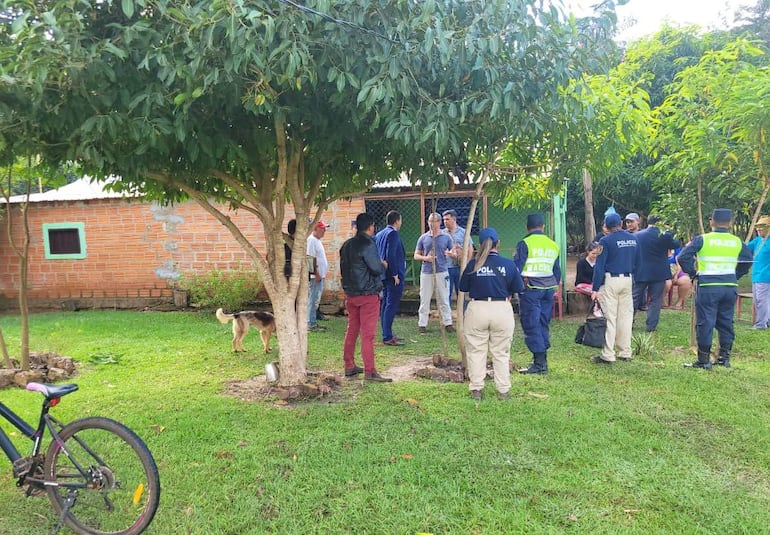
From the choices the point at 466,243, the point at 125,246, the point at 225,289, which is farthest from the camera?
the point at 125,246

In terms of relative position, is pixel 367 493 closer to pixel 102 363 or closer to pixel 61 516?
pixel 61 516

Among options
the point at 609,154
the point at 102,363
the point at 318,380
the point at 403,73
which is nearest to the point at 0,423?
the point at 102,363

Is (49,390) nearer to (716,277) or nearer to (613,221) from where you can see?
(613,221)

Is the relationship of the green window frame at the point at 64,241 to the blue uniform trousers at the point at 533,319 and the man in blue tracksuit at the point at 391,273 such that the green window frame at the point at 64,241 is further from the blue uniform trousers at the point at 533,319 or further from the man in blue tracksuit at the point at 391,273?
the blue uniform trousers at the point at 533,319

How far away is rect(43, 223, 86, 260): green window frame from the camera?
38.8 ft

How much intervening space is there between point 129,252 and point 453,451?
992 cm

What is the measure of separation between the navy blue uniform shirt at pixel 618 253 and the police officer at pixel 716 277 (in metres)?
0.54

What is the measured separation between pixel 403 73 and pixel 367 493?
2746 millimetres

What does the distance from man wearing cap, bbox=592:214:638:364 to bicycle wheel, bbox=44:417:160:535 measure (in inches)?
206

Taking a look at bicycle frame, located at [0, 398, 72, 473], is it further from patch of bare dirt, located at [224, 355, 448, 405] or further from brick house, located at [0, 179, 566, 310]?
Answer: brick house, located at [0, 179, 566, 310]

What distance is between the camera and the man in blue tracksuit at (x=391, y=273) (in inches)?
303

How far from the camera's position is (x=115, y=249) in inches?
458

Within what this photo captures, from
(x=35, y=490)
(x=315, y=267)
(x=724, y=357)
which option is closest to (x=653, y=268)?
(x=724, y=357)

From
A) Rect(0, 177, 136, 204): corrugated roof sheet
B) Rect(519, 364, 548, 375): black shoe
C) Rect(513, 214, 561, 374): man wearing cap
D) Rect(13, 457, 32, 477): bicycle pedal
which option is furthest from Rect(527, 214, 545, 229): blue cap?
Rect(0, 177, 136, 204): corrugated roof sheet
